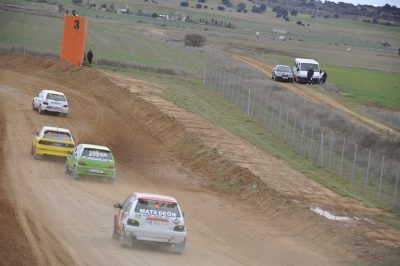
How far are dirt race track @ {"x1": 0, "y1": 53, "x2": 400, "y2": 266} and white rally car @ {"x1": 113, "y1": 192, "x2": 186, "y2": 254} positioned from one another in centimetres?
52

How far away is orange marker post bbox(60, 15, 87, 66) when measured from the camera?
75.3 metres

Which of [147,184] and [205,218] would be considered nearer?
[205,218]

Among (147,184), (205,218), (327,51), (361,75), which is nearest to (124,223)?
(205,218)

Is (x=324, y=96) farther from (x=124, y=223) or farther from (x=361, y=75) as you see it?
(x=124, y=223)

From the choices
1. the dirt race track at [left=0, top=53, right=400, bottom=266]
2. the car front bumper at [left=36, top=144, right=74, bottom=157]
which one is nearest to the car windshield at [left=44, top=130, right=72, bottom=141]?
the car front bumper at [left=36, top=144, right=74, bottom=157]

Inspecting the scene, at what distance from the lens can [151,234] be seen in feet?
78.0

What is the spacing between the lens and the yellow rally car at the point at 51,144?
4006 cm

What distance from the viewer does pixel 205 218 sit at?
31938 millimetres

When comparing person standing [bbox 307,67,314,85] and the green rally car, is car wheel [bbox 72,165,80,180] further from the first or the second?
person standing [bbox 307,67,314,85]

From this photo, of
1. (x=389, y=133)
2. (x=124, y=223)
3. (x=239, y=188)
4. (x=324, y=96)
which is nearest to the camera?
(x=124, y=223)

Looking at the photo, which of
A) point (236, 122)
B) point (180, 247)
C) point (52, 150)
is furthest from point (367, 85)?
point (180, 247)

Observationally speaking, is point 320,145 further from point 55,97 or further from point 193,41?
point 193,41

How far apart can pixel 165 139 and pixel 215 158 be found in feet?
23.2

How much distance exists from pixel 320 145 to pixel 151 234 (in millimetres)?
Answer: 22258
